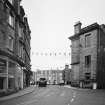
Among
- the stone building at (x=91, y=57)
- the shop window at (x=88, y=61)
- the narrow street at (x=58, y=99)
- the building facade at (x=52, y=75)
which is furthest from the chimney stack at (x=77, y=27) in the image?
the building facade at (x=52, y=75)

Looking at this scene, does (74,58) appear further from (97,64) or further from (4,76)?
(4,76)

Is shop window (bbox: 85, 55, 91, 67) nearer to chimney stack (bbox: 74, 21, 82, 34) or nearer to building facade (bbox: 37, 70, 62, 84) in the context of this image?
chimney stack (bbox: 74, 21, 82, 34)

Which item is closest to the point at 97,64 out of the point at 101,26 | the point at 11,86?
the point at 101,26

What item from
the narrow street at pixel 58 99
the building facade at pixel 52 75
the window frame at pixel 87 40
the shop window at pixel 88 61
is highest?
the window frame at pixel 87 40

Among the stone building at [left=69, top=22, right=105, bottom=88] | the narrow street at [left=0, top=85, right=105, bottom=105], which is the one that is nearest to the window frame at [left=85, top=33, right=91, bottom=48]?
the stone building at [left=69, top=22, right=105, bottom=88]

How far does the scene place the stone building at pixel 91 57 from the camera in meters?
36.8

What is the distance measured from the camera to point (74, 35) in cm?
4450

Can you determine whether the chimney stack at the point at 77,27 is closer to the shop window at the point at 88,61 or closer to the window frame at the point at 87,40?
the window frame at the point at 87,40

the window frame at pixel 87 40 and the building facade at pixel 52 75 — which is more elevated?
the window frame at pixel 87 40

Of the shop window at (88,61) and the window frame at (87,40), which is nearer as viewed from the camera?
the shop window at (88,61)

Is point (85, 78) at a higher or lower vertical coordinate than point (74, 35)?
lower

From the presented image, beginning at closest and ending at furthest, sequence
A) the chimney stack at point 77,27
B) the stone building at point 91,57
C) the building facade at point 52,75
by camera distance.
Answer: the stone building at point 91,57 → the chimney stack at point 77,27 → the building facade at point 52,75

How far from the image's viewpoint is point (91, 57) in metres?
38.2

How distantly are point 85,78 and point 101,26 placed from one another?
37.4 feet
